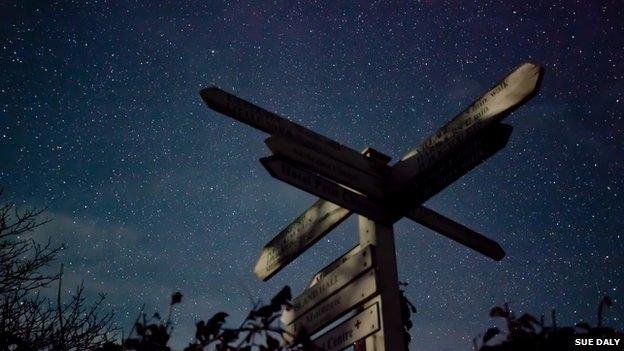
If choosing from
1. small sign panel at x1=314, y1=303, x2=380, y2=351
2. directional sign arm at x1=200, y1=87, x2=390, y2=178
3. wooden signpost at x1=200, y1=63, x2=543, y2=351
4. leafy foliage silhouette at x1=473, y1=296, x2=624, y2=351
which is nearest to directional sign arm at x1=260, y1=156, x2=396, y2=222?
wooden signpost at x1=200, y1=63, x2=543, y2=351

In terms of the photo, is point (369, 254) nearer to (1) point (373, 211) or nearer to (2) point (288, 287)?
(1) point (373, 211)

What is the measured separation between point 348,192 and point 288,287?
6.94ft

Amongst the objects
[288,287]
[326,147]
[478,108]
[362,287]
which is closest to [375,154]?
[326,147]

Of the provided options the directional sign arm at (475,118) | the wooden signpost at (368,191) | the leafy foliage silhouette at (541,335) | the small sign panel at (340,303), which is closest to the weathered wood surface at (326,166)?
the wooden signpost at (368,191)

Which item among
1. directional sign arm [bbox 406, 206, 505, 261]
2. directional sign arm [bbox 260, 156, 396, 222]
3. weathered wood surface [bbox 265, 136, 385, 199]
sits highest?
weathered wood surface [bbox 265, 136, 385, 199]

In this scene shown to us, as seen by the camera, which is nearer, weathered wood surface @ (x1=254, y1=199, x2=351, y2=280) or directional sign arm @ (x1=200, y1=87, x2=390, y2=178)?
directional sign arm @ (x1=200, y1=87, x2=390, y2=178)

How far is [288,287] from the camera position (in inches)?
60.8

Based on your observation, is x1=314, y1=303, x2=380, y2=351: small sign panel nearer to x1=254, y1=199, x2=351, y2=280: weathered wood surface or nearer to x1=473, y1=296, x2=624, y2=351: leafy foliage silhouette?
x1=254, y1=199, x2=351, y2=280: weathered wood surface

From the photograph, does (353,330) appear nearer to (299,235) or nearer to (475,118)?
(299,235)

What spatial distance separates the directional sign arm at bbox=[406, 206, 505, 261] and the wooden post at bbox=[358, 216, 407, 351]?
285 mm

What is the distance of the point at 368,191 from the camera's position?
3.70 metres

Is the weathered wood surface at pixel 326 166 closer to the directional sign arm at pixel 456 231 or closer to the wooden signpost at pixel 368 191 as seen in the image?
the wooden signpost at pixel 368 191

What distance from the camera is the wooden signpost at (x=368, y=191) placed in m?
3.17

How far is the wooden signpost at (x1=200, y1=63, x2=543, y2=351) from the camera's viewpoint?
3.17 metres
